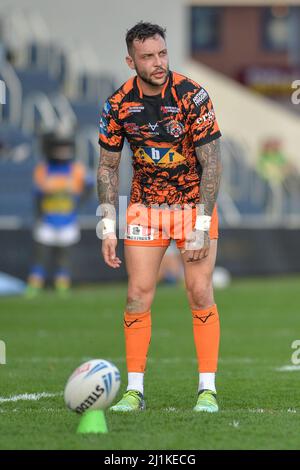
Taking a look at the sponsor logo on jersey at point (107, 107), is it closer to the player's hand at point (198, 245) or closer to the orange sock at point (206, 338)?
the player's hand at point (198, 245)

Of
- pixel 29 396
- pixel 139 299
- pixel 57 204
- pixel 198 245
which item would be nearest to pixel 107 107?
pixel 198 245

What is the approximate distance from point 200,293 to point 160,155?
85 centimetres

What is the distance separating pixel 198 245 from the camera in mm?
7184

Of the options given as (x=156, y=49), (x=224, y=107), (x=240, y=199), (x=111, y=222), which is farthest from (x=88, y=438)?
(x=224, y=107)

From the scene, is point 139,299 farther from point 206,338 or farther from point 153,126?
point 153,126

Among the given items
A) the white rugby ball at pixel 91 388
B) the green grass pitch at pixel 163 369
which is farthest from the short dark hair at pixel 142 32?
the green grass pitch at pixel 163 369

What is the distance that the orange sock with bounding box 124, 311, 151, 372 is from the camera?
292 inches

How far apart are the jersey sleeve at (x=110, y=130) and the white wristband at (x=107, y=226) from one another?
0.42 metres

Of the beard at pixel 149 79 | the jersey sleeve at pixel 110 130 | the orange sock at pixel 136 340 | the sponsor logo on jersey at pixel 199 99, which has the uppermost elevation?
the beard at pixel 149 79

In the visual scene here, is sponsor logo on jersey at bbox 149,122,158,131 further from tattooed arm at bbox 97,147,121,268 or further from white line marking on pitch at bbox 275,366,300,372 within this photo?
white line marking on pitch at bbox 275,366,300,372

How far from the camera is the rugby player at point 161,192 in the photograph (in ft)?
23.7

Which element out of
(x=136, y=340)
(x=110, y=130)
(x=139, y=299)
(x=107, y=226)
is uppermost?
(x=110, y=130)

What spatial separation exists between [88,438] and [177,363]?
4.54 meters

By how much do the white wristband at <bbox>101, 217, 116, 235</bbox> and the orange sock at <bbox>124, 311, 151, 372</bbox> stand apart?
0.51 metres
